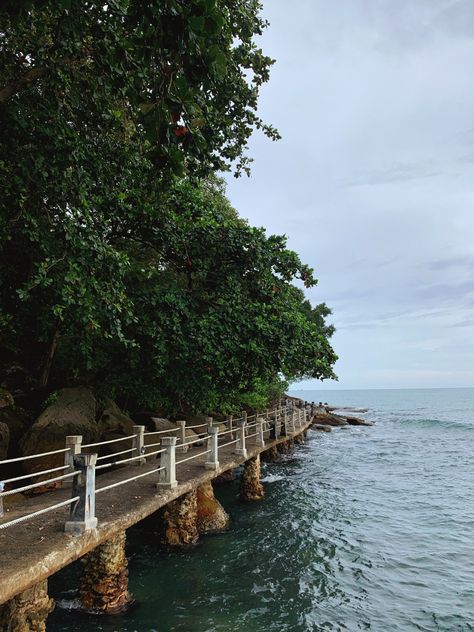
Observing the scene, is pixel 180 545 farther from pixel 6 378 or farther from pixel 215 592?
pixel 6 378

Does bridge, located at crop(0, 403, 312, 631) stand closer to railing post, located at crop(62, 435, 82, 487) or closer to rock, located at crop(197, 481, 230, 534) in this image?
railing post, located at crop(62, 435, 82, 487)

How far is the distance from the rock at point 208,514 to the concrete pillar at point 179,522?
1.20m

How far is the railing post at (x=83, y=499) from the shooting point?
603 centimetres

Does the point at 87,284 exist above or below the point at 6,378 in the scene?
above

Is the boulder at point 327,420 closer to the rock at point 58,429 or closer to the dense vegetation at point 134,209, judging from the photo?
the dense vegetation at point 134,209

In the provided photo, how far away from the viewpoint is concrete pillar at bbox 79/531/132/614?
24.5ft

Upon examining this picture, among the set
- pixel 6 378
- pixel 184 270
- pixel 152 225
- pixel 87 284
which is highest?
pixel 152 225

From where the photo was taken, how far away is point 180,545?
35.0 ft

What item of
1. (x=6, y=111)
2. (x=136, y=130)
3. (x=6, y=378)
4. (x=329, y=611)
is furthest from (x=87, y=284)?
(x=6, y=378)

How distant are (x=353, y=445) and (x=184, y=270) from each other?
24.5 meters

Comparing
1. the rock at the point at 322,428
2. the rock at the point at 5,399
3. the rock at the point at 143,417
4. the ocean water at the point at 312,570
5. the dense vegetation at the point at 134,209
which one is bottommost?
the ocean water at the point at 312,570

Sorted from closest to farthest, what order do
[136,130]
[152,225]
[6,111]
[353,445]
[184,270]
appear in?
1. [6,111]
2. [136,130]
3. [152,225]
4. [184,270]
5. [353,445]

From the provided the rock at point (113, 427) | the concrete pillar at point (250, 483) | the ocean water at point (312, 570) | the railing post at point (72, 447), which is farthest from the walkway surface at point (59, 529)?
the concrete pillar at point (250, 483)

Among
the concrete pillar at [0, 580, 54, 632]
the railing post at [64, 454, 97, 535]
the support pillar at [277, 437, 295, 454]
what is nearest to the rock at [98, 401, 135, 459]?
the railing post at [64, 454, 97, 535]
